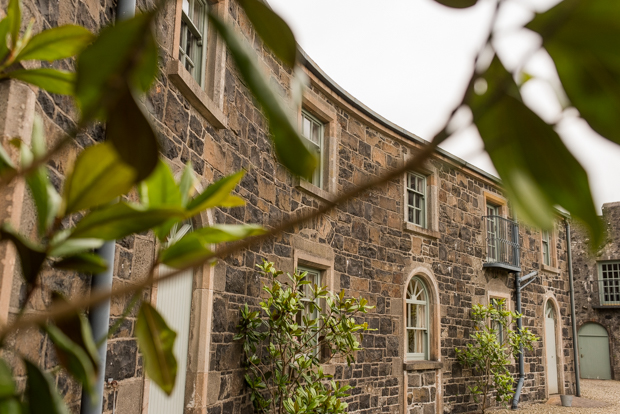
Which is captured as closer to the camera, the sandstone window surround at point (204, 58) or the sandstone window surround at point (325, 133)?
the sandstone window surround at point (204, 58)

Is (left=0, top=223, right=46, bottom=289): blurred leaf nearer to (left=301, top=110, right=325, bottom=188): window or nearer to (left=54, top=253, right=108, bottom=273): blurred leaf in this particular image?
(left=54, top=253, right=108, bottom=273): blurred leaf

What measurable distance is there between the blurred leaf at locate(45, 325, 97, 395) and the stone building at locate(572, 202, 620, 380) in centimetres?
2351

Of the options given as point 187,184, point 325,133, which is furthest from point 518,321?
point 187,184

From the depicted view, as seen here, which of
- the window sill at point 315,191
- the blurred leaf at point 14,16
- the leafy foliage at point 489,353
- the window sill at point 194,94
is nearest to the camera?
the blurred leaf at point 14,16

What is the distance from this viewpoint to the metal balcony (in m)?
12.5

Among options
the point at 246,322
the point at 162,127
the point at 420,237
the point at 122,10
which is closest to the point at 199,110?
the point at 162,127

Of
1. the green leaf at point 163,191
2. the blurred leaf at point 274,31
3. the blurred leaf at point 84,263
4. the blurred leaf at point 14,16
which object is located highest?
the blurred leaf at point 14,16

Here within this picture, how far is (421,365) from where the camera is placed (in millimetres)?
9477

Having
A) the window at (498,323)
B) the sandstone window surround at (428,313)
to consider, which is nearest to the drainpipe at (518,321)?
the window at (498,323)

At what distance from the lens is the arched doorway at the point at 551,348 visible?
48.1 feet

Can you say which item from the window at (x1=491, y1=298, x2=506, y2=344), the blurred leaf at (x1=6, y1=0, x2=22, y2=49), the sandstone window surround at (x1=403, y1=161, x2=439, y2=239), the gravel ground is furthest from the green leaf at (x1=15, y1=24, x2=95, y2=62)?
the gravel ground

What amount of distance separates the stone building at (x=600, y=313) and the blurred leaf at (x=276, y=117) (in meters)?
23.6

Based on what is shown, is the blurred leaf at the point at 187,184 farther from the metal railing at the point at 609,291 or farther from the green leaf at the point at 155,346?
the metal railing at the point at 609,291

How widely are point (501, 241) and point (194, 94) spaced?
10.1m
